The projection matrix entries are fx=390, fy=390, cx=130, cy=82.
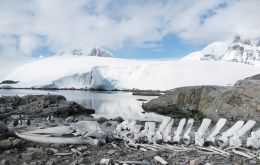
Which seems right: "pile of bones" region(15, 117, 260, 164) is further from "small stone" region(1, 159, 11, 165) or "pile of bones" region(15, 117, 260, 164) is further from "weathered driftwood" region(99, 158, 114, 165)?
"small stone" region(1, 159, 11, 165)

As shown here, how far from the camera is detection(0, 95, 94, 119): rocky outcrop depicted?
58.5 ft

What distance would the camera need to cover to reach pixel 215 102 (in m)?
18.2

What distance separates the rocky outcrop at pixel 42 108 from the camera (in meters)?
17.8

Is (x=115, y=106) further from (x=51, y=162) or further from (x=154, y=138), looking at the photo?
(x=51, y=162)

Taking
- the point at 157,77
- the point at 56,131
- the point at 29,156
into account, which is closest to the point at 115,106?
the point at 56,131

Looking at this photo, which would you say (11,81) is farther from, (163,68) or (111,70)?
(163,68)

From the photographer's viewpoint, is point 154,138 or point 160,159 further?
point 154,138

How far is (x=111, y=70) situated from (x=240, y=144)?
4523cm

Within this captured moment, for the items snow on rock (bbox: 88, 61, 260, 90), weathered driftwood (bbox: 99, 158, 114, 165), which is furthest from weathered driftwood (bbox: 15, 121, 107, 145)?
snow on rock (bbox: 88, 61, 260, 90)

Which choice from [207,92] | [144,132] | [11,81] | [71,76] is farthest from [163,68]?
[144,132]

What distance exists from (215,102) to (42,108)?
840 centimetres

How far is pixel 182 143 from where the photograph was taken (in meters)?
7.06

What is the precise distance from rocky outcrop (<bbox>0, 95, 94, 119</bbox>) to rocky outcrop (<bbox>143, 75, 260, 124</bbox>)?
15.5 ft

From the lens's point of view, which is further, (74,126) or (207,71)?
(207,71)
